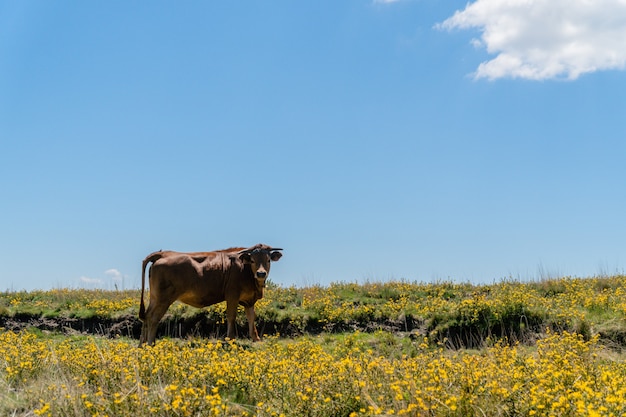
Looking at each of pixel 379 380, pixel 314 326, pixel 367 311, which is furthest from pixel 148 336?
pixel 379 380

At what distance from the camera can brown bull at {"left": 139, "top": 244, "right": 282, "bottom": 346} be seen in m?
14.1

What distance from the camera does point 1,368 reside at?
9148mm

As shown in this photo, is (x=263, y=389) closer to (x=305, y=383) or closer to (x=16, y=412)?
(x=305, y=383)

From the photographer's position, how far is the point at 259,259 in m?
14.5

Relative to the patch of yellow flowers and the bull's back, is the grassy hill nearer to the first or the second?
the bull's back

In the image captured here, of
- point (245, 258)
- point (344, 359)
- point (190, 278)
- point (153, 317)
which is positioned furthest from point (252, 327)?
point (344, 359)

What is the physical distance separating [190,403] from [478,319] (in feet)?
30.9

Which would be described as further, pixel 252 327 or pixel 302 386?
pixel 252 327

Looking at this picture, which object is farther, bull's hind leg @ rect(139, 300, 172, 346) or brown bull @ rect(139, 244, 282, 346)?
brown bull @ rect(139, 244, 282, 346)

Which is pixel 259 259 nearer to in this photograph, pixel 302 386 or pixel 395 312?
pixel 395 312

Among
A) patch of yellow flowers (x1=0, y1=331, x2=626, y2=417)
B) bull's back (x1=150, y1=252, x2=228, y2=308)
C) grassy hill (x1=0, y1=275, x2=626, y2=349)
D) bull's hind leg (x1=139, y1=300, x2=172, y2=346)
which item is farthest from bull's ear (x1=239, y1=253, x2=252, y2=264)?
patch of yellow flowers (x1=0, y1=331, x2=626, y2=417)

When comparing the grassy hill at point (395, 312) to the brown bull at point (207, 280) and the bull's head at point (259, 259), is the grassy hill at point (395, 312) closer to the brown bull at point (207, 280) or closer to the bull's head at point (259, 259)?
the brown bull at point (207, 280)

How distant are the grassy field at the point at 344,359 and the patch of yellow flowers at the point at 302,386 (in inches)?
0.9

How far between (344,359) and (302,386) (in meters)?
1.09
